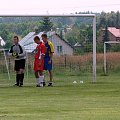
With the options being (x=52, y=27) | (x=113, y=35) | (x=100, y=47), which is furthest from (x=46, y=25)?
(x=113, y=35)

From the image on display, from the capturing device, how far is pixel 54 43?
22.2 metres

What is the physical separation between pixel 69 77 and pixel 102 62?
17.5 feet

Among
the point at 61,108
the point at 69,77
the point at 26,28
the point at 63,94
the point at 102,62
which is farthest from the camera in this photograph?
the point at 102,62

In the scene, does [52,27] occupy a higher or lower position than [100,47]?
higher

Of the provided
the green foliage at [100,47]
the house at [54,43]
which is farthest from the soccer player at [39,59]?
the green foliage at [100,47]

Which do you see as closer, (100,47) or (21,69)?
(21,69)

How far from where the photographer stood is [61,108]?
12.3m

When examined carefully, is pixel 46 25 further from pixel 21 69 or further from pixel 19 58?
pixel 21 69

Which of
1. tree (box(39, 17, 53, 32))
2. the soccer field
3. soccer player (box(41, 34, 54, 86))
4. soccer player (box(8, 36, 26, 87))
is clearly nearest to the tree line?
tree (box(39, 17, 53, 32))

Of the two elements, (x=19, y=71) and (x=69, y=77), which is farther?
(x=69, y=77)

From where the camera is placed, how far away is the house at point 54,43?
22.0 meters

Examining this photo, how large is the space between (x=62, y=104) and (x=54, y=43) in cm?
909

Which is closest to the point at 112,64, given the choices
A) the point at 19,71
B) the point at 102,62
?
the point at 102,62

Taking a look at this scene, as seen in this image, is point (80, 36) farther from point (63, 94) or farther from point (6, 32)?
point (63, 94)
